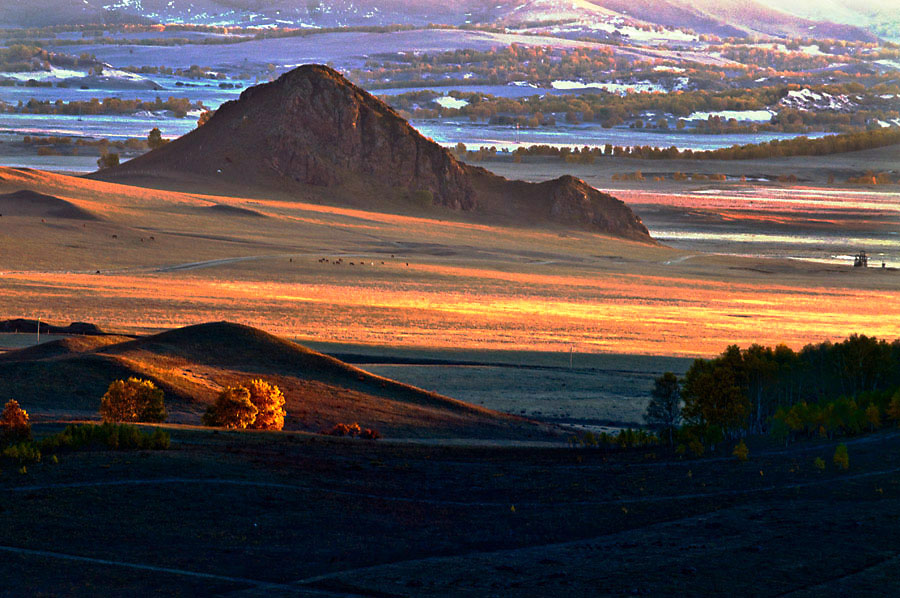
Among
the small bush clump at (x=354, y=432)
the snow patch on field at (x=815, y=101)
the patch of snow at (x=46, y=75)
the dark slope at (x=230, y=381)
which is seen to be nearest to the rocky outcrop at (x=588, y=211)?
the dark slope at (x=230, y=381)

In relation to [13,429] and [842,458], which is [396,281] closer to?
[13,429]

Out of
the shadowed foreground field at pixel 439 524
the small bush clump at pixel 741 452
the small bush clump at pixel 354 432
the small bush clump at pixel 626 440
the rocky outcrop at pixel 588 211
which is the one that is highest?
the rocky outcrop at pixel 588 211

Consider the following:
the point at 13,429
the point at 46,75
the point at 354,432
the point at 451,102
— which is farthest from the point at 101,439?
the point at 46,75

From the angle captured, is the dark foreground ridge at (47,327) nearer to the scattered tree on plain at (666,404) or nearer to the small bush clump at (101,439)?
the small bush clump at (101,439)

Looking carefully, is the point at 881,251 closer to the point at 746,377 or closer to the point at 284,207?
the point at 284,207

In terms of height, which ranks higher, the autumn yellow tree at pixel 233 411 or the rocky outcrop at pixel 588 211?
the rocky outcrop at pixel 588 211

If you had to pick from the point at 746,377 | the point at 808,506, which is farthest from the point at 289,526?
the point at 746,377
